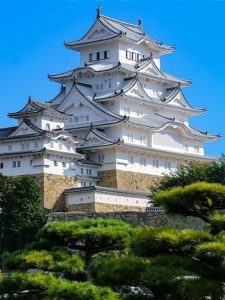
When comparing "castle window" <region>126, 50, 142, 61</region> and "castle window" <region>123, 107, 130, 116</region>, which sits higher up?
"castle window" <region>126, 50, 142, 61</region>

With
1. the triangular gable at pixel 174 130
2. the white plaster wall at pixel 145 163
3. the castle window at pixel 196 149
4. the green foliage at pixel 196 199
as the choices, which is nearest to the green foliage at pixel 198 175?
the white plaster wall at pixel 145 163

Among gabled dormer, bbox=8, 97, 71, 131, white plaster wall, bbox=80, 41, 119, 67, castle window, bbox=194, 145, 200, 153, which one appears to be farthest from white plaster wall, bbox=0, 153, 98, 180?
white plaster wall, bbox=80, 41, 119, 67

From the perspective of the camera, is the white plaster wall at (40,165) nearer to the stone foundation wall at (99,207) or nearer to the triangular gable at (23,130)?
the triangular gable at (23,130)

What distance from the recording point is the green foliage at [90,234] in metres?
16.7

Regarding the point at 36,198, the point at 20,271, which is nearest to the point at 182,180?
the point at 36,198

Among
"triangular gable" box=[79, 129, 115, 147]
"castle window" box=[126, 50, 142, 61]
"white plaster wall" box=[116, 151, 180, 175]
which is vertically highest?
"castle window" box=[126, 50, 142, 61]

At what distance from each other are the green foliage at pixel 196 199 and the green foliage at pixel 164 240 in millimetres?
462

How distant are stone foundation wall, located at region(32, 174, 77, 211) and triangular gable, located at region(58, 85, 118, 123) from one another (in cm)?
690

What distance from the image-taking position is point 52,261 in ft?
55.1

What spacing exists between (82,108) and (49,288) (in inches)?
1503

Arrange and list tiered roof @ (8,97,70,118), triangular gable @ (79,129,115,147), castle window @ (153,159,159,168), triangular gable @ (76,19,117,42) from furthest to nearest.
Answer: triangular gable @ (76,19,117,42) → castle window @ (153,159,159,168) → triangular gable @ (79,129,115,147) → tiered roof @ (8,97,70,118)

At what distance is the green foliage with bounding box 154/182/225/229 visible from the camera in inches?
554

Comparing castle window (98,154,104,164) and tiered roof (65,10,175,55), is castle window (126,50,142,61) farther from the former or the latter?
castle window (98,154,104,164)

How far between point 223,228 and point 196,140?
42389mm
